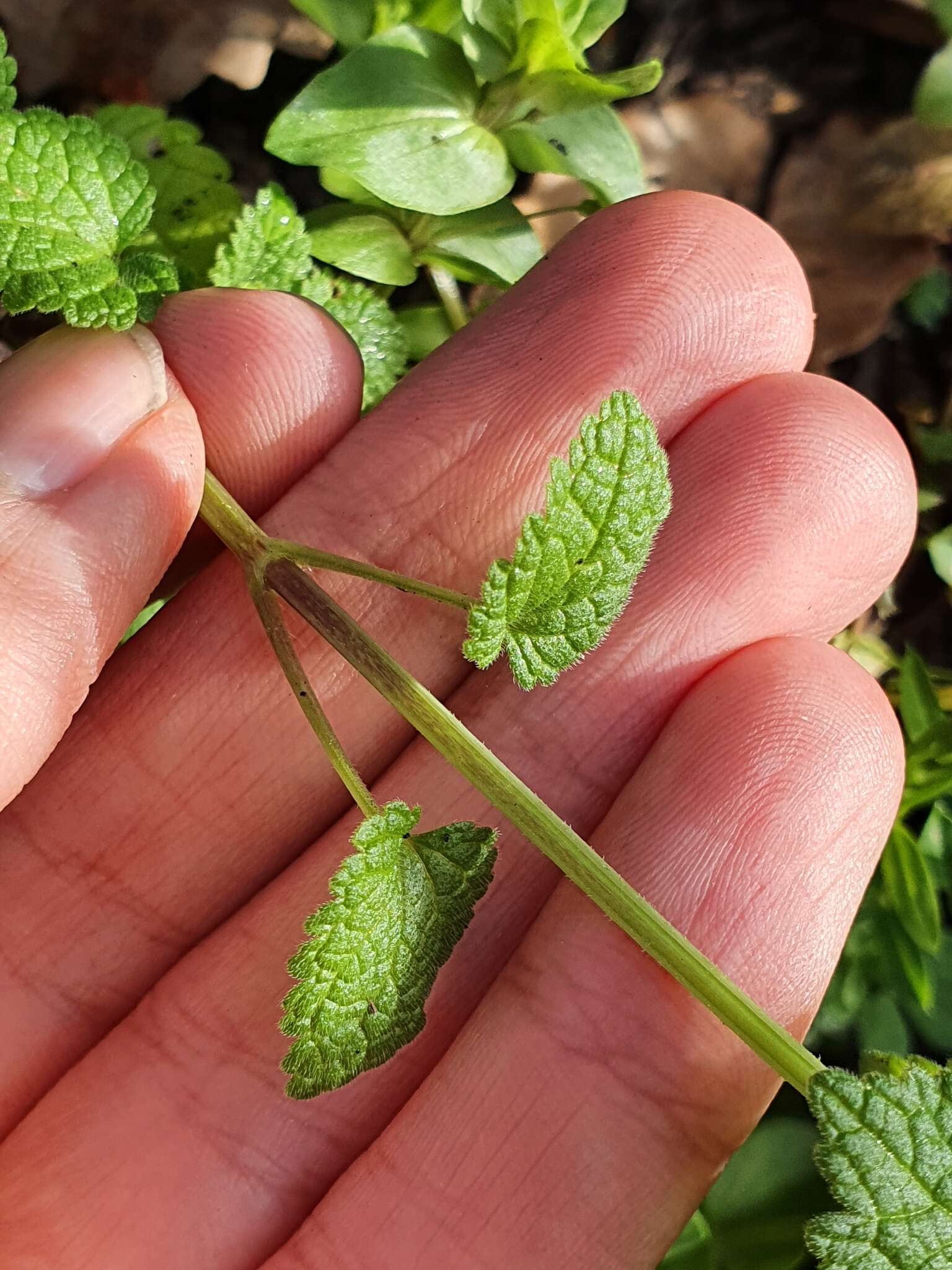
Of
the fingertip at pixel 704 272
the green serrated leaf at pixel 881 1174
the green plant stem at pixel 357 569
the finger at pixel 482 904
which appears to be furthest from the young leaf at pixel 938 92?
the green serrated leaf at pixel 881 1174

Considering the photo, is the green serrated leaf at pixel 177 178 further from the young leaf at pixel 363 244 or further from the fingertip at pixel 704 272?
the fingertip at pixel 704 272

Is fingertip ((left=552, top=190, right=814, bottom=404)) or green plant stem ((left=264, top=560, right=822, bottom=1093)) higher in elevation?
fingertip ((left=552, top=190, right=814, bottom=404))

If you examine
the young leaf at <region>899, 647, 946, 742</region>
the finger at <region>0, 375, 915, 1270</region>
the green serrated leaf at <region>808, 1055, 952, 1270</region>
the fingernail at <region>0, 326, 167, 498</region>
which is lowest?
the young leaf at <region>899, 647, 946, 742</region>

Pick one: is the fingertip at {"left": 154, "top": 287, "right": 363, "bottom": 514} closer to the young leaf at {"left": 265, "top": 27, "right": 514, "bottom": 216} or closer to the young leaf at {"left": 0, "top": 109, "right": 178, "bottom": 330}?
the young leaf at {"left": 0, "top": 109, "right": 178, "bottom": 330}

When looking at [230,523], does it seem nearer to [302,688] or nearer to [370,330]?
[302,688]

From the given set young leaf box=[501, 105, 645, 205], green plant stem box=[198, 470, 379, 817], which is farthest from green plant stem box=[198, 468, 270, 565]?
young leaf box=[501, 105, 645, 205]

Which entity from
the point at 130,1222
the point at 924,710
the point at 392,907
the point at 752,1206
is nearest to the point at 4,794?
the point at 392,907

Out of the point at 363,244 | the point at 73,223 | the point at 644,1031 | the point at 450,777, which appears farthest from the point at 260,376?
the point at 644,1031
